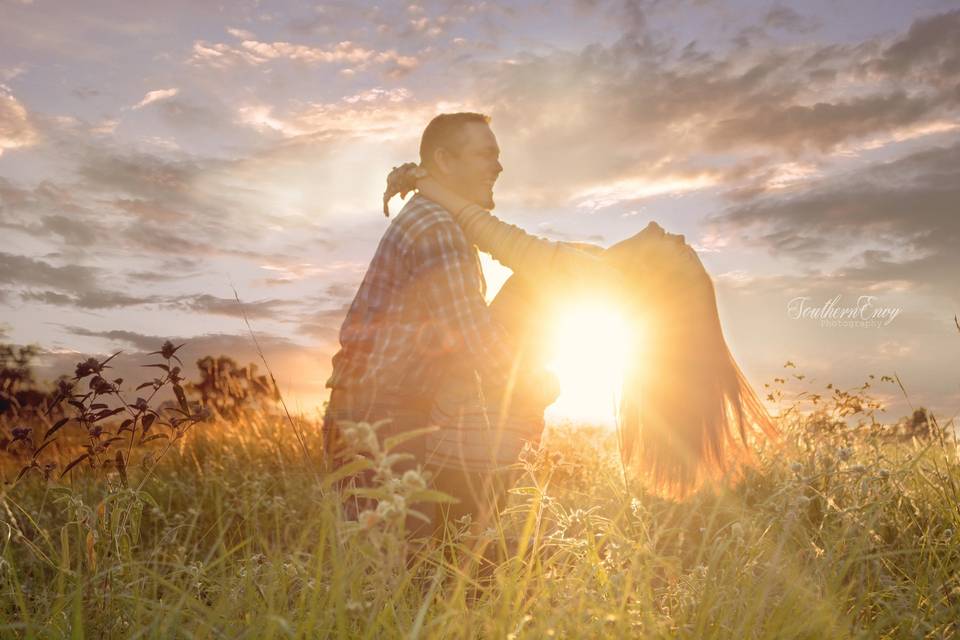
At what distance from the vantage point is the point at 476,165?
473 cm

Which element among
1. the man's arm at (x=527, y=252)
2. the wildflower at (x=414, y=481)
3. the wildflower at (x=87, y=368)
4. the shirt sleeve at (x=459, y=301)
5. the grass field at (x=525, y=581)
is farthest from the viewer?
the man's arm at (x=527, y=252)

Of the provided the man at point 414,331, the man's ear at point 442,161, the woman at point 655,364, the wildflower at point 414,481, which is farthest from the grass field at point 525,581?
the man's ear at point 442,161

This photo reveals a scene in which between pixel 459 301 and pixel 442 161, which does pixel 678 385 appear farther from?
pixel 442 161

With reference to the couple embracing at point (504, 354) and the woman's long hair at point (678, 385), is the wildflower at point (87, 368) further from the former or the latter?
the woman's long hair at point (678, 385)

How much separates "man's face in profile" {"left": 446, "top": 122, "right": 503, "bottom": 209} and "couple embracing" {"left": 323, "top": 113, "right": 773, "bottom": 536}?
0.31 meters

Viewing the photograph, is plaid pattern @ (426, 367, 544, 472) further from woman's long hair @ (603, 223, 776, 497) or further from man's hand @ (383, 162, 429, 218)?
man's hand @ (383, 162, 429, 218)

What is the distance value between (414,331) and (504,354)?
0.56 metres

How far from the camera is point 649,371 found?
4086mm

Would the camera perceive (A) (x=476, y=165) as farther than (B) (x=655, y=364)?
Yes

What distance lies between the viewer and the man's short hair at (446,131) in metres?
4.75

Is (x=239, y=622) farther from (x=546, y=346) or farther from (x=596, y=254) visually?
(x=596, y=254)

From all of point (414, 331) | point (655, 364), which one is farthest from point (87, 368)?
point (655, 364)

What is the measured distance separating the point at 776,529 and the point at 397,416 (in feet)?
6.43

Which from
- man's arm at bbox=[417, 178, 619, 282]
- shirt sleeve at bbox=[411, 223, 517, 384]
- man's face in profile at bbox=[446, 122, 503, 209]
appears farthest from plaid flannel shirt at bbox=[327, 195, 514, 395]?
man's face in profile at bbox=[446, 122, 503, 209]
